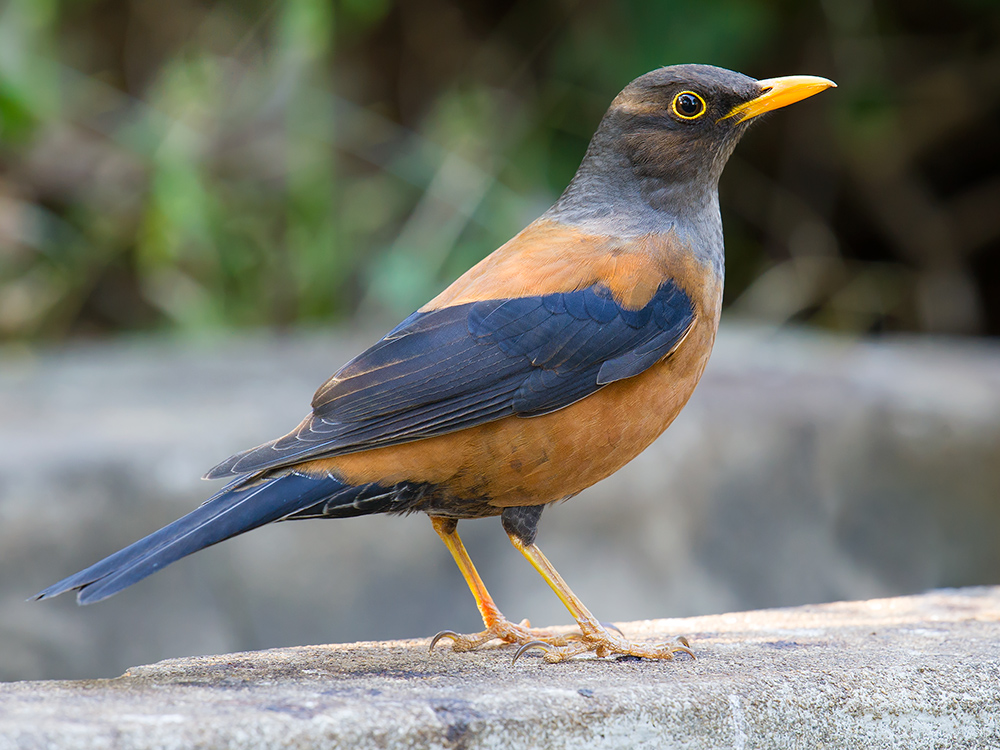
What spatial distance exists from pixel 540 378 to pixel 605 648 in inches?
32.4

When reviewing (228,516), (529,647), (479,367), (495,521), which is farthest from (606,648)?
(495,521)

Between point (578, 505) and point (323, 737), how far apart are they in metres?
3.56

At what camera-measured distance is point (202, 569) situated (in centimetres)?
539

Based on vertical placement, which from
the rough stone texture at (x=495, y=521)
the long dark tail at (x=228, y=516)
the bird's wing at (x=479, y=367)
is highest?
the bird's wing at (x=479, y=367)

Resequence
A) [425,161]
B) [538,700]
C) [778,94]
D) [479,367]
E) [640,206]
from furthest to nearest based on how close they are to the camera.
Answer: [425,161], [640,206], [778,94], [479,367], [538,700]

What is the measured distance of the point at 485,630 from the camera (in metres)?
3.53

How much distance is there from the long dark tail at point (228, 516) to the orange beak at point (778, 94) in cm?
161

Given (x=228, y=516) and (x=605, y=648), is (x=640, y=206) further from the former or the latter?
(x=228, y=516)

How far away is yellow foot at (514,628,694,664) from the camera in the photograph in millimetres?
3131

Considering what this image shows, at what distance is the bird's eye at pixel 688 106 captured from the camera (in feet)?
11.4

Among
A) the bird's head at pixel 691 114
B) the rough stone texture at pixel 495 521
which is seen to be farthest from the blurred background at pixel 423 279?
the bird's head at pixel 691 114

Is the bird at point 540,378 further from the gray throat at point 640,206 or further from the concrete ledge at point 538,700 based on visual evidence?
the concrete ledge at point 538,700

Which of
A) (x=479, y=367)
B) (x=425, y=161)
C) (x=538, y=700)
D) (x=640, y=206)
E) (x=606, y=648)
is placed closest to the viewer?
(x=538, y=700)

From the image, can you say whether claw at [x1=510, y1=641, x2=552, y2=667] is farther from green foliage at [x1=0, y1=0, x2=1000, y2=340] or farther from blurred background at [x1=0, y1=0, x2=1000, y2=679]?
green foliage at [x1=0, y1=0, x2=1000, y2=340]
